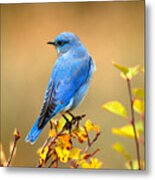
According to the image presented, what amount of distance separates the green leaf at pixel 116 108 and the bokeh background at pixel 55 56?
0.7 inches

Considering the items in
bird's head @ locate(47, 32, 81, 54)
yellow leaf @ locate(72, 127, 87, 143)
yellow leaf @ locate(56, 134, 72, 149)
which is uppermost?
bird's head @ locate(47, 32, 81, 54)

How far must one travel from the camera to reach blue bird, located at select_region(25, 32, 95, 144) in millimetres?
2092

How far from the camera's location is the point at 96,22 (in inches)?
82.7

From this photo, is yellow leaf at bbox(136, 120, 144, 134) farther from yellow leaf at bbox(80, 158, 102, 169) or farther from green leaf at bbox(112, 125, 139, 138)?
yellow leaf at bbox(80, 158, 102, 169)

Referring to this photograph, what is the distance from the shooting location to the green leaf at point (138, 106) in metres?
2.05

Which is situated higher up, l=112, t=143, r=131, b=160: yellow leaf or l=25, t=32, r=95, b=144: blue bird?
l=25, t=32, r=95, b=144: blue bird

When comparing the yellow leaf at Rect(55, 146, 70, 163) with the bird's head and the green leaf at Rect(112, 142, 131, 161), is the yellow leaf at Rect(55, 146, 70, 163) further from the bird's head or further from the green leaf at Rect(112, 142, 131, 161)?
the bird's head

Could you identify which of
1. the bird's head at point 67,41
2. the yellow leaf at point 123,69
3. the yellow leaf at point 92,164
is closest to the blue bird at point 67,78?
the bird's head at point 67,41

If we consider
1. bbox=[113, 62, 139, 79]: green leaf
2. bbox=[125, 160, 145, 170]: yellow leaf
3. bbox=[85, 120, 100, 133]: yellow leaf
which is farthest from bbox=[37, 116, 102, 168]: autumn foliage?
bbox=[113, 62, 139, 79]: green leaf

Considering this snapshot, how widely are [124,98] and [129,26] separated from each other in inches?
11.3

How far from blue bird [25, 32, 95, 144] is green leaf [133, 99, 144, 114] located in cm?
20

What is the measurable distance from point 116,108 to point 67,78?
0.23 metres

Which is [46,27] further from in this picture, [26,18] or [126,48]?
[126,48]

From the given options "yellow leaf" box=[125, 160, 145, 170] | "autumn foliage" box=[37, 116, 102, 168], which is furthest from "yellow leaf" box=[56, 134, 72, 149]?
"yellow leaf" box=[125, 160, 145, 170]
